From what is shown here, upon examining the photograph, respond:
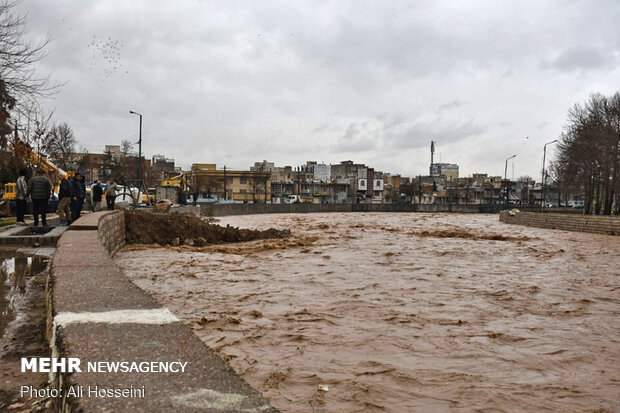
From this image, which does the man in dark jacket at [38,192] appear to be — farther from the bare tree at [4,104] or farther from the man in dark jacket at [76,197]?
the bare tree at [4,104]

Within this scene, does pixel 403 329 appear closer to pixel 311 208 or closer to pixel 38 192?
pixel 38 192

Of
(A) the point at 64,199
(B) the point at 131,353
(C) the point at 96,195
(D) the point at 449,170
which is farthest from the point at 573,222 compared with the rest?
(D) the point at 449,170

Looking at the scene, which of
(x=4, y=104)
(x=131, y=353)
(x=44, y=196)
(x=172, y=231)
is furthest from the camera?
(x=172, y=231)

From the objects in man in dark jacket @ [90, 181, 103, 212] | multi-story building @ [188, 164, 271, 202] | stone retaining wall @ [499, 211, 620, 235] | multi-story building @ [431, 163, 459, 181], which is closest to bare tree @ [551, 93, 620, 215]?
stone retaining wall @ [499, 211, 620, 235]

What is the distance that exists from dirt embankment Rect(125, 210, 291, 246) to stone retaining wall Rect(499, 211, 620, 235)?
23.3m

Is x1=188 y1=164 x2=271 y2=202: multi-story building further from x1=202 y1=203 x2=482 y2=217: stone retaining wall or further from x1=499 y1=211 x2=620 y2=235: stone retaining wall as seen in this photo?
x1=499 y1=211 x2=620 y2=235: stone retaining wall

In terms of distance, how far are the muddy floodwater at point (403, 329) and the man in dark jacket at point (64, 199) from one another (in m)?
2.12

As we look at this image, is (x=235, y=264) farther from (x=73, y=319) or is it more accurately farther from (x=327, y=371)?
(x=73, y=319)

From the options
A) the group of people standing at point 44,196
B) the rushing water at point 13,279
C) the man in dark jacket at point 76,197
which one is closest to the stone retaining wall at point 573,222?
the man in dark jacket at point 76,197

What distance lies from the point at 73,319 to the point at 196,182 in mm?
75837

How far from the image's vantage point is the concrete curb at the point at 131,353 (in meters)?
2.19

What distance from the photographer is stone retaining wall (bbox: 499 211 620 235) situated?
2938 centimetres

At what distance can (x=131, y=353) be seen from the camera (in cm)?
277

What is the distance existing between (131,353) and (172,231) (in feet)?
48.8
